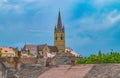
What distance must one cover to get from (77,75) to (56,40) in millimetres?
161597

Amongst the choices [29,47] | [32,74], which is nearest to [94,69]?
[32,74]

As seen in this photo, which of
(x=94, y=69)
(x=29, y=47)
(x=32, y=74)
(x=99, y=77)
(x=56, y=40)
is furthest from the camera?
(x=56, y=40)

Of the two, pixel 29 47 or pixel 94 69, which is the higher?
pixel 29 47

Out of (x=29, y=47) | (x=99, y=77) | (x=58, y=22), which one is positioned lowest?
(x=99, y=77)

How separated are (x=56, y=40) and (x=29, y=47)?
1007 inches

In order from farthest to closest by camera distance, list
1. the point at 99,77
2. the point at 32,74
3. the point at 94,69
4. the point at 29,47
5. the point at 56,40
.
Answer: the point at 56,40 < the point at 29,47 < the point at 32,74 < the point at 94,69 < the point at 99,77

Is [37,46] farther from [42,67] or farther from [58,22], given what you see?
[42,67]

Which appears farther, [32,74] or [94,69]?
[32,74]

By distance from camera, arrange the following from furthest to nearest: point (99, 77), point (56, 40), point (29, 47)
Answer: point (56, 40)
point (29, 47)
point (99, 77)

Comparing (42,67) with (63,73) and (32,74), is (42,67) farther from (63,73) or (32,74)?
(63,73)

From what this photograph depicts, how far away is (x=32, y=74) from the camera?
66.0 feet

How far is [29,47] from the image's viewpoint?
15600cm

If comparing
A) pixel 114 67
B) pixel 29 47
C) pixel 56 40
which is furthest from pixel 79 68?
pixel 56 40

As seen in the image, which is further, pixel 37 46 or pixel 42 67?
pixel 37 46
